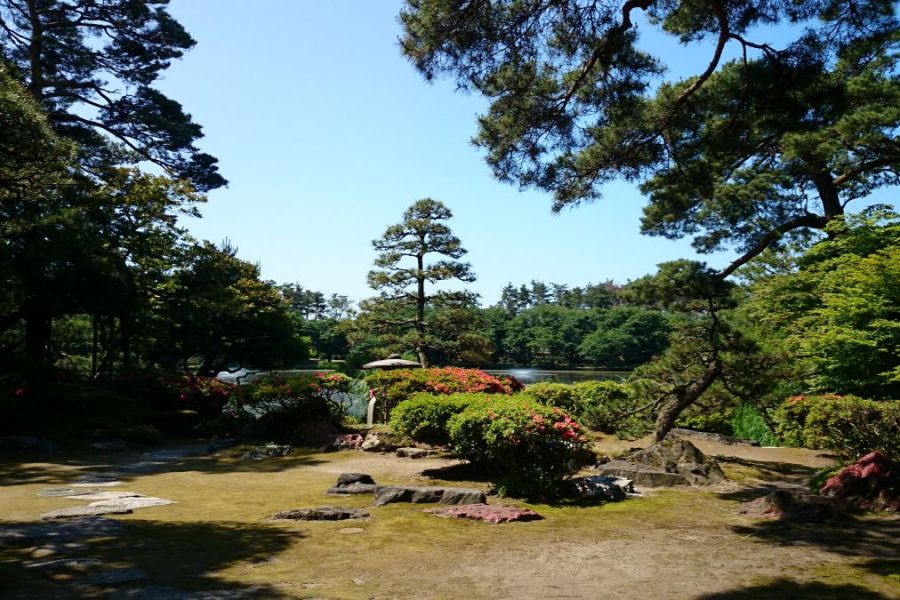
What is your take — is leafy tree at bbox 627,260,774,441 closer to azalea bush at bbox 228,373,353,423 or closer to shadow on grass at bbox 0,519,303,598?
shadow on grass at bbox 0,519,303,598

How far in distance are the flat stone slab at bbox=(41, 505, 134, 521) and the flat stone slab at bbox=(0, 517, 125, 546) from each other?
0.92 feet

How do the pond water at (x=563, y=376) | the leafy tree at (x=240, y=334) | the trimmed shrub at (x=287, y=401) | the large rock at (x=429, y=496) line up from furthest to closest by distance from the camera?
1. the pond water at (x=563, y=376)
2. the leafy tree at (x=240, y=334)
3. the trimmed shrub at (x=287, y=401)
4. the large rock at (x=429, y=496)

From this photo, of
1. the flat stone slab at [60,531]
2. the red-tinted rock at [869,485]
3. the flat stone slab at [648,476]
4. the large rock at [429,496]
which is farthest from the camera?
the flat stone slab at [648,476]

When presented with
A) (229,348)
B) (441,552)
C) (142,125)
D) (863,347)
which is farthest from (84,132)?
(863,347)

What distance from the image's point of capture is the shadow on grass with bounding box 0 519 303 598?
12.2ft

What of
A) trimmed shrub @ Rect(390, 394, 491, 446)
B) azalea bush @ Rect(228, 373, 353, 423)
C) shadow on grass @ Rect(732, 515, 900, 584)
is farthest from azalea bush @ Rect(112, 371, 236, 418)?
shadow on grass @ Rect(732, 515, 900, 584)

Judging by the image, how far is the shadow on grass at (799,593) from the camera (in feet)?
12.4

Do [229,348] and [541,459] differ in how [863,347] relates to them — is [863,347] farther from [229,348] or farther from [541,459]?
[229,348]

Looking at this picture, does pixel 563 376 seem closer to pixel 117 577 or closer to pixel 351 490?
pixel 351 490

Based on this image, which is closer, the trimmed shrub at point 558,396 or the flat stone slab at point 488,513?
the flat stone slab at point 488,513

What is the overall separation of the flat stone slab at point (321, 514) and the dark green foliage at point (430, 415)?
2737mm

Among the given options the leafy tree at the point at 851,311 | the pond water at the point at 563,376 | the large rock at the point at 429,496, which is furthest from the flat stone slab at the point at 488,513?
the pond water at the point at 563,376

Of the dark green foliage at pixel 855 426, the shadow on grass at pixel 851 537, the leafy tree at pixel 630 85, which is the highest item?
the leafy tree at pixel 630 85

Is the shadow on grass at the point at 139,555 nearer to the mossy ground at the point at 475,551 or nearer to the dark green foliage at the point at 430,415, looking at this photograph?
the mossy ground at the point at 475,551
